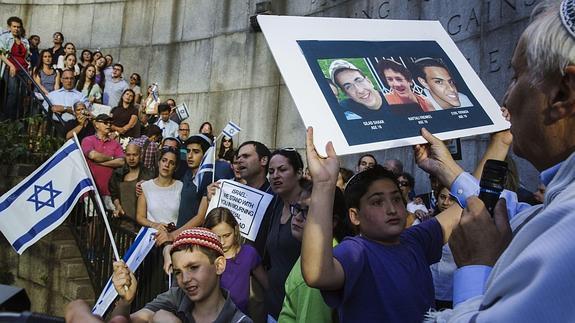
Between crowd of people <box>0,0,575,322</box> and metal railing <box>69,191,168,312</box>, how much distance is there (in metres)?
0.20

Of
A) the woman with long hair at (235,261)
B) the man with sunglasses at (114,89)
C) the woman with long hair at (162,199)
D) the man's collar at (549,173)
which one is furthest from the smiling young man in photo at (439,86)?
the man with sunglasses at (114,89)

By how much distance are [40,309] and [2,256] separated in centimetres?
114

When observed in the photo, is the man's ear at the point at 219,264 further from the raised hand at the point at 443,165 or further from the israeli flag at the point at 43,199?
the israeli flag at the point at 43,199

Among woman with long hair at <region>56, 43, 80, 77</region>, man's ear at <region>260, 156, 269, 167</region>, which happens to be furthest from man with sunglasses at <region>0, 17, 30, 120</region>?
man's ear at <region>260, 156, 269, 167</region>

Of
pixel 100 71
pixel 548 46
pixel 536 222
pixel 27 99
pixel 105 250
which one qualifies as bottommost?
pixel 105 250

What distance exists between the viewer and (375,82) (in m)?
2.26

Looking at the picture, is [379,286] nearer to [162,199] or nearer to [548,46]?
[548,46]

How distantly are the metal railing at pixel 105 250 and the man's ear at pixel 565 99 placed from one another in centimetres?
521

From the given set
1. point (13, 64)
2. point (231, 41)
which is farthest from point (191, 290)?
point (231, 41)

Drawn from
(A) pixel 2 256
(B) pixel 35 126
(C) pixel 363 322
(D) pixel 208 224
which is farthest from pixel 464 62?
(B) pixel 35 126

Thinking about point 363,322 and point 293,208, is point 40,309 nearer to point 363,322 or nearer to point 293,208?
point 293,208

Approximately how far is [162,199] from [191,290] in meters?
3.31

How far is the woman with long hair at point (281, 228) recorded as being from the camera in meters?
3.55

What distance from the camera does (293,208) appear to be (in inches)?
136
